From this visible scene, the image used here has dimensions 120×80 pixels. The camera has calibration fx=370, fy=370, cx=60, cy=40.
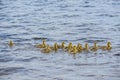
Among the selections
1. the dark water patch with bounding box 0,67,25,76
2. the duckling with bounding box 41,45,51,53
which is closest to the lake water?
the dark water patch with bounding box 0,67,25,76

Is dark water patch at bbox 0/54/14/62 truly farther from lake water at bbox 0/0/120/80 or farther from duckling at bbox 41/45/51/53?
duckling at bbox 41/45/51/53

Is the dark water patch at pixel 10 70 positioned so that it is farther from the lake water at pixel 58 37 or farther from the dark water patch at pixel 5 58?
the dark water patch at pixel 5 58

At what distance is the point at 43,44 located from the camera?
2094 centimetres

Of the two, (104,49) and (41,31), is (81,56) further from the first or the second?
(41,31)

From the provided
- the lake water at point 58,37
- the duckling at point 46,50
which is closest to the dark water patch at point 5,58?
the lake water at point 58,37

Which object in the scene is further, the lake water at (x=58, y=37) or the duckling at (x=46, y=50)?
the duckling at (x=46, y=50)

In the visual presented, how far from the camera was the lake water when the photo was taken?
55.2 feet

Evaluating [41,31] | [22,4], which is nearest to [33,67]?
[41,31]

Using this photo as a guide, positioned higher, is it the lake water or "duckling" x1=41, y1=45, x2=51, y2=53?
"duckling" x1=41, y1=45, x2=51, y2=53

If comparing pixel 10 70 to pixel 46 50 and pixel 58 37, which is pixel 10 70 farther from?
pixel 58 37

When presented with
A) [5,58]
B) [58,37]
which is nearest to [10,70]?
[5,58]

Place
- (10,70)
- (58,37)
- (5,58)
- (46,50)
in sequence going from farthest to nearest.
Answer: (58,37) < (46,50) < (5,58) < (10,70)

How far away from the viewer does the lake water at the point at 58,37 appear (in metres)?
16.8

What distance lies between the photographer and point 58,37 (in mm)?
24188
